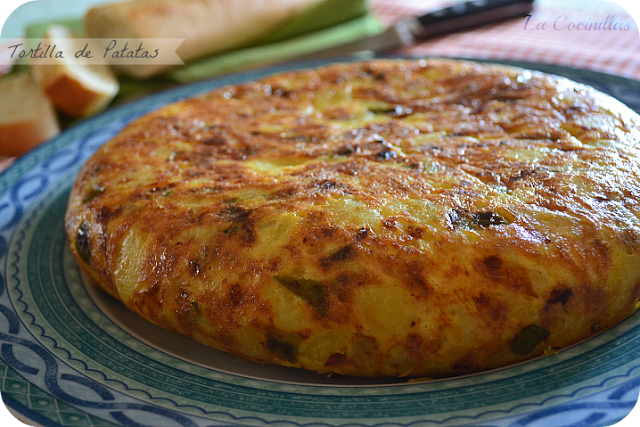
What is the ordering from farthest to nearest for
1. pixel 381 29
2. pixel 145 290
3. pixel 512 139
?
pixel 381 29
pixel 512 139
pixel 145 290

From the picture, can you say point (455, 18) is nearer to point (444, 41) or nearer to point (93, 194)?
point (444, 41)

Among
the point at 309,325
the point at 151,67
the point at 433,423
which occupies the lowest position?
the point at 433,423

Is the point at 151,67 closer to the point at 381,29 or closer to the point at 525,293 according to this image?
the point at 381,29

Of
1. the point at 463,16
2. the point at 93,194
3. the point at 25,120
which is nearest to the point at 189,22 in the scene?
the point at 25,120

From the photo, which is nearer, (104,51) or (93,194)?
(93,194)

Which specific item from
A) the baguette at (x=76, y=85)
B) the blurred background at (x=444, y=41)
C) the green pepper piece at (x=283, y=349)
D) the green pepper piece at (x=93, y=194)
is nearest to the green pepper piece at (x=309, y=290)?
the green pepper piece at (x=283, y=349)

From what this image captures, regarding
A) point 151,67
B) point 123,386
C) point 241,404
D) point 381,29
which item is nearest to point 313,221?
point 241,404

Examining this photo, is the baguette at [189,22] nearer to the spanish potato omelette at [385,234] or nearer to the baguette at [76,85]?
the baguette at [76,85]
